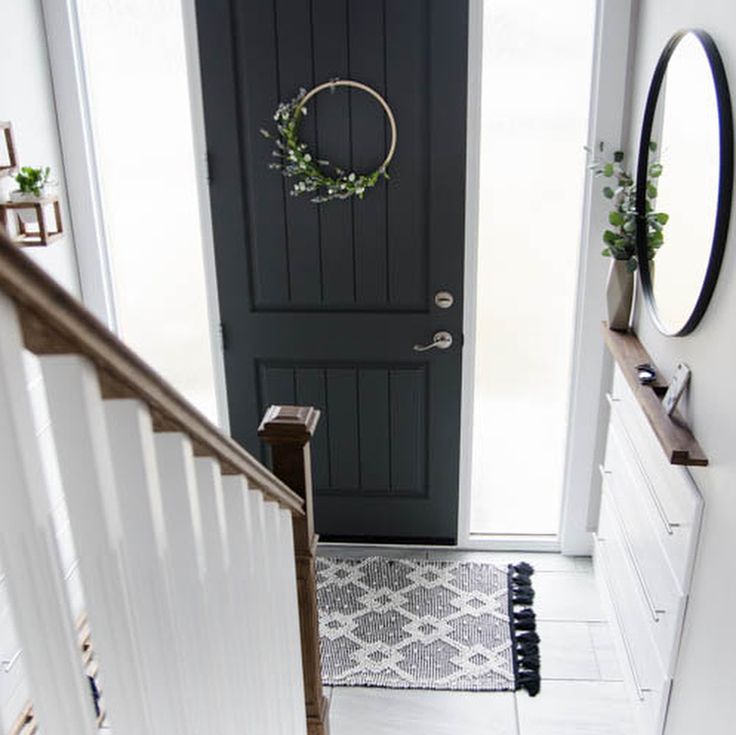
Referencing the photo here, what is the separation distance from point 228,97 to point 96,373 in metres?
2.36

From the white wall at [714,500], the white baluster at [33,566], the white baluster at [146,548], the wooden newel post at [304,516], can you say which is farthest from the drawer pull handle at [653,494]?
the white baluster at [33,566]

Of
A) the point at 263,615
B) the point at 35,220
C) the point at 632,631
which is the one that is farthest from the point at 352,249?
the point at 263,615

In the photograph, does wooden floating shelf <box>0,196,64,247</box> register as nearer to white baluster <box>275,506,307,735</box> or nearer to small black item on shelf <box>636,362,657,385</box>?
white baluster <box>275,506,307,735</box>

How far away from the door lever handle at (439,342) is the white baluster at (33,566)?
8.02ft

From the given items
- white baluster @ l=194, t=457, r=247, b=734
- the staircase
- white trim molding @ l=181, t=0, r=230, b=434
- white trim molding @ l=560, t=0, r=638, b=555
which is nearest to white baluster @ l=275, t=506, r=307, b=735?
the staircase

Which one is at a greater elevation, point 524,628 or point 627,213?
point 627,213

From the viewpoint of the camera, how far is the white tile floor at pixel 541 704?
8.82ft

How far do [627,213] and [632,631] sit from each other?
4.38 feet

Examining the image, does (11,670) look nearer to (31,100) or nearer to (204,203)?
(204,203)

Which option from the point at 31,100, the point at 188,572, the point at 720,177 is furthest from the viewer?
the point at 31,100

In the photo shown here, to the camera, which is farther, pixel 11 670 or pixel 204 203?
pixel 204 203

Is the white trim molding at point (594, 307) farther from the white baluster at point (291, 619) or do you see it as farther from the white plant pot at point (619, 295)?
the white baluster at point (291, 619)

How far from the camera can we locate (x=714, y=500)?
1.92 metres

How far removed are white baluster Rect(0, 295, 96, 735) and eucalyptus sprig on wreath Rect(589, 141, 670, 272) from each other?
207 centimetres
